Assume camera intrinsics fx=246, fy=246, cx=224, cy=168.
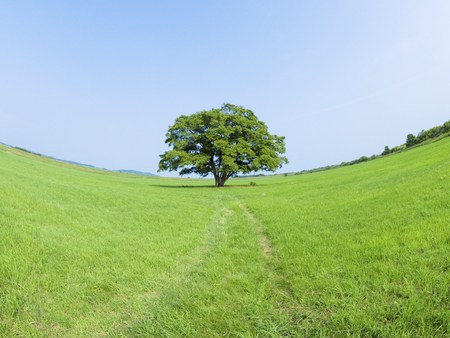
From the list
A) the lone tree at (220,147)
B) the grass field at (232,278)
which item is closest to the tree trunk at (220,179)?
the lone tree at (220,147)

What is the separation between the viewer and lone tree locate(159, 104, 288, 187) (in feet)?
119

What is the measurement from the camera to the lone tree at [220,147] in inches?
1432

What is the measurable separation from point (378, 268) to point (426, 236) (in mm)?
2014

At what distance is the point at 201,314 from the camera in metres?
4.32

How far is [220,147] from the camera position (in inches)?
1395

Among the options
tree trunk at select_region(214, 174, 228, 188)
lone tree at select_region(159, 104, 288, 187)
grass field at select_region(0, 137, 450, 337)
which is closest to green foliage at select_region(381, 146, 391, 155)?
lone tree at select_region(159, 104, 288, 187)

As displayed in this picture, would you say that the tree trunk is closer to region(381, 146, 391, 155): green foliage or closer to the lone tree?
the lone tree

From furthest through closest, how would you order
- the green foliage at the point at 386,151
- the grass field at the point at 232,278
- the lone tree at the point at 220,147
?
1. the green foliage at the point at 386,151
2. the lone tree at the point at 220,147
3. the grass field at the point at 232,278

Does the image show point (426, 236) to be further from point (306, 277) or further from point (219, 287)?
point (219, 287)

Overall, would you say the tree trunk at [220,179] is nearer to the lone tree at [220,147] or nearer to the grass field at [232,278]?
the lone tree at [220,147]

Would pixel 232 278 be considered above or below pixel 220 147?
below

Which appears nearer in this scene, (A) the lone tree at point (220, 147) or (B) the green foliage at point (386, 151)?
(A) the lone tree at point (220, 147)

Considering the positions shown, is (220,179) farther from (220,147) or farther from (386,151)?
(386,151)

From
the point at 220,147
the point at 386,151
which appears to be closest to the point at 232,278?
the point at 220,147
